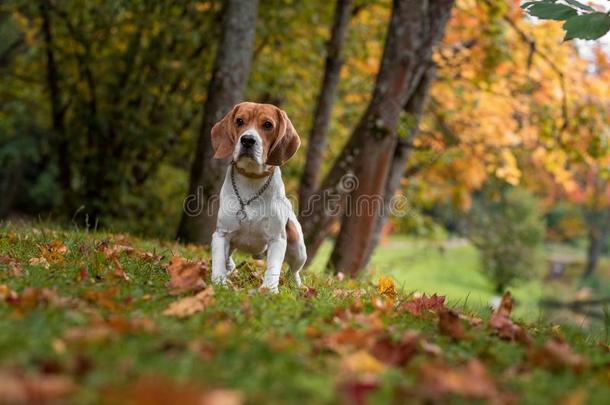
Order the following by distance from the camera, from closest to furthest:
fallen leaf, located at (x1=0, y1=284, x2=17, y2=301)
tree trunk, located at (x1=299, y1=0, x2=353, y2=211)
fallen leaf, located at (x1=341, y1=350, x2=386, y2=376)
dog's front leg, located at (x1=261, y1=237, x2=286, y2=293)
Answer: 1. fallen leaf, located at (x1=341, y1=350, x2=386, y2=376)
2. fallen leaf, located at (x1=0, y1=284, x2=17, y2=301)
3. dog's front leg, located at (x1=261, y1=237, x2=286, y2=293)
4. tree trunk, located at (x1=299, y1=0, x2=353, y2=211)

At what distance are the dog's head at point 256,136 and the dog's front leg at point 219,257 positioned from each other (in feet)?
1.96

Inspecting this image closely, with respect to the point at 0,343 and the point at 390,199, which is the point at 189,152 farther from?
the point at 0,343

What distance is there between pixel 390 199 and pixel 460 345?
27.1 ft

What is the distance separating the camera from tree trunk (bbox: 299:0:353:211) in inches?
453

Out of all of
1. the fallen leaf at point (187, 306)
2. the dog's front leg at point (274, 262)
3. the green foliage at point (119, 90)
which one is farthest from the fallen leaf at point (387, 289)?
the green foliage at point (119, 90)

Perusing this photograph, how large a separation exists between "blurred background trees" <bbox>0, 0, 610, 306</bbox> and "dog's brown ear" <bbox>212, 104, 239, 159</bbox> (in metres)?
3.71

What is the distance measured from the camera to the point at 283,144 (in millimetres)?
5086

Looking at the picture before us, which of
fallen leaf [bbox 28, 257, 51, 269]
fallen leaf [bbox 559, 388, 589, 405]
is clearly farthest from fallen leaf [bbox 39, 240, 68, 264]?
fallen leaf [bbox 559, 388, 589, 405]

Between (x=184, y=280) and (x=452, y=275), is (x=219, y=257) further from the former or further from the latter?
(x=452, y=275)

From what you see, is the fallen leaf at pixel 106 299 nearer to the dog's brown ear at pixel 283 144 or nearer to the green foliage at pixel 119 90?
the dog's brown ear at pixel 283 144

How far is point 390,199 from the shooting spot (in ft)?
38.1

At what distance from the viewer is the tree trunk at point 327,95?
11.5m

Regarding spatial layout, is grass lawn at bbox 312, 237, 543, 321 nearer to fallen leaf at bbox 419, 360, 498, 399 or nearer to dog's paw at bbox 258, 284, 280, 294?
dog's paw at bbox 258, 284, 280, 294

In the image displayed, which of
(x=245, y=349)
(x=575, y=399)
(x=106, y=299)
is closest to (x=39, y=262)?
(x=106, y=299)
